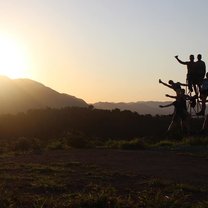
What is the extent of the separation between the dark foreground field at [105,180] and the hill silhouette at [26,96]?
248ft

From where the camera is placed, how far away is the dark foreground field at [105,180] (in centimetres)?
861

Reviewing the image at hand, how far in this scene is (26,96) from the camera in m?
108

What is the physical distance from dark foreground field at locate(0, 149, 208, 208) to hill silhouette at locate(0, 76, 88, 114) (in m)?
75.7

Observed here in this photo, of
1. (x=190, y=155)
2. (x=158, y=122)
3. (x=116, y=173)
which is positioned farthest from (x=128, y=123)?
(x=116, y=173)

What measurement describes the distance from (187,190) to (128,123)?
106ft

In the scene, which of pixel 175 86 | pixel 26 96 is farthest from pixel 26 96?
pixel 175 86

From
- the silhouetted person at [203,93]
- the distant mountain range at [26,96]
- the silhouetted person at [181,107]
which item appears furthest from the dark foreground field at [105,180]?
the distant mountain range at [26,96]

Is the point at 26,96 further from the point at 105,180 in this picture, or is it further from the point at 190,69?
the point at 105,180

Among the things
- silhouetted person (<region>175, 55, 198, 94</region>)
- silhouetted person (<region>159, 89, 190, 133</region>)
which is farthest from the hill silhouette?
silhouetted person (<region>175, 55, 198, 94</region>)

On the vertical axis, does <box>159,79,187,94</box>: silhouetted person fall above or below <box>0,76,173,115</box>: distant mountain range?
below

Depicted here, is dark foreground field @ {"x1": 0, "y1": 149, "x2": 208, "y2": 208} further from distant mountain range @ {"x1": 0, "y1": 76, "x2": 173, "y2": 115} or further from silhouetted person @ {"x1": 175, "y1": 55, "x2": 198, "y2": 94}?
distant mountain range @ {"x1": 0, "y1": 76, "x2": 173, "y2": 115}

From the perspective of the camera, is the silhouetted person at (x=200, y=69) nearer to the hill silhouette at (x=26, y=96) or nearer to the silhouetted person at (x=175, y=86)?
the silhouetted person at (x=175, y=86)

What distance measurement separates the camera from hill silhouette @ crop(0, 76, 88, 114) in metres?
98.3

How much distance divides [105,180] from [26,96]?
9776 centimetres
